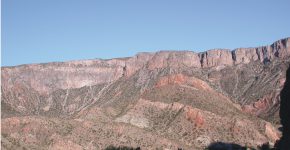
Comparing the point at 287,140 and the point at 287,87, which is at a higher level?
the point at 287,87

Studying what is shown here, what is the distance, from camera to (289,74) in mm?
105000

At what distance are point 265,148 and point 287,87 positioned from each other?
72210mm

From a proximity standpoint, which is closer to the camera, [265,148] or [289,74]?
[289,74]

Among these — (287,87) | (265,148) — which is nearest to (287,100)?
(287,87)

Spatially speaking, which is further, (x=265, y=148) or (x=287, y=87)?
(x=265, y=148)

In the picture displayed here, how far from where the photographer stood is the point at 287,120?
103 metres

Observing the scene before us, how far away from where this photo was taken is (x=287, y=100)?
103188 millimetres

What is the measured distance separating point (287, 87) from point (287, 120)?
194 inches

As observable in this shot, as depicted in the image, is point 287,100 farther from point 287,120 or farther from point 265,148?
point 265,148

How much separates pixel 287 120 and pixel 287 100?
9.09 ft

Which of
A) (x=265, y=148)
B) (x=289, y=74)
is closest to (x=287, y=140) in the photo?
(x=289, y=74)

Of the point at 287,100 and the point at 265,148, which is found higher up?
the point at 287,100

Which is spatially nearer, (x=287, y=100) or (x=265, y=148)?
(x=287, y=100)

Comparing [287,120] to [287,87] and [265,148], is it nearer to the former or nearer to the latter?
[287,87]
